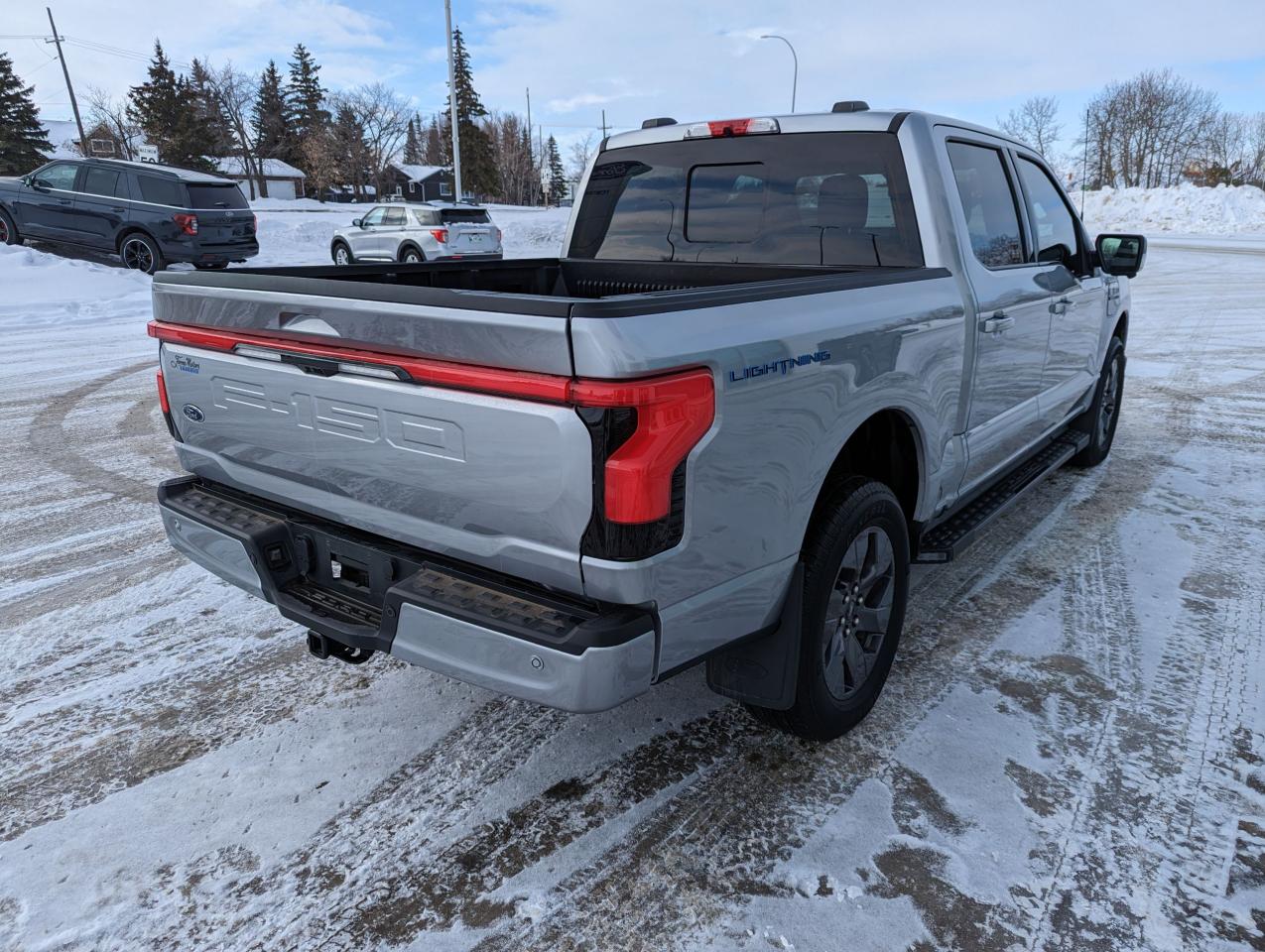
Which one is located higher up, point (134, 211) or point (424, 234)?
point (134, 211)

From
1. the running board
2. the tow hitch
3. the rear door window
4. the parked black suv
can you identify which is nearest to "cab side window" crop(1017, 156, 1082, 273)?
the running board

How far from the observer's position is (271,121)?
7275 cm

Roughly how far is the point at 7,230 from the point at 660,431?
19.7 m

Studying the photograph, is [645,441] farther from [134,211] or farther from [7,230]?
[7,230]

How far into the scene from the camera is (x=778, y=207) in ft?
12.7

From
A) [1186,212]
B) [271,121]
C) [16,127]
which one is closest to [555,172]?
[271,121]

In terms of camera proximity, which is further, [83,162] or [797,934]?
[83,162]

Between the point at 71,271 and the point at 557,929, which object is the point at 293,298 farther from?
the point at 71,271

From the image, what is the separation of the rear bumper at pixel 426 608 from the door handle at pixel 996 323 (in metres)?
2.20

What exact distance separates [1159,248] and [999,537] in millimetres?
32119

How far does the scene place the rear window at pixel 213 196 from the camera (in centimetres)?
1582

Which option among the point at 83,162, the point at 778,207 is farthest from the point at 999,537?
the point at 83,162

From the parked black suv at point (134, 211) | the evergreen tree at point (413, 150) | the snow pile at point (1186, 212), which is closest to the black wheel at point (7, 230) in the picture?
the parked black suv at point (134, 211)

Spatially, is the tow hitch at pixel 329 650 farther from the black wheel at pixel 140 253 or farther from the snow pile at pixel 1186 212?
the snow pile at pixel 1186 212
